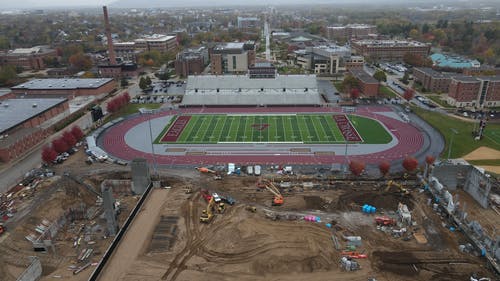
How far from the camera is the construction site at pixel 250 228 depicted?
26.6m

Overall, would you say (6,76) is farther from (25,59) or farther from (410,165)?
(410,165)

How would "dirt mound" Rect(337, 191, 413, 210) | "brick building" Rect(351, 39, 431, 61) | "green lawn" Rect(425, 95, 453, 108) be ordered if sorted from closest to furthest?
1. "dirt mound" Rect(337, 191, 413, 210)
2. "green lawn" Rect(425, 95, 453, 108)
3. "brick building" Rect(351, 39, 431, 61)

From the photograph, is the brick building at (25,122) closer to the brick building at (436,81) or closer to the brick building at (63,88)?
the brick building at (63,88)

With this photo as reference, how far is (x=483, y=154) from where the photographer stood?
47.2 m

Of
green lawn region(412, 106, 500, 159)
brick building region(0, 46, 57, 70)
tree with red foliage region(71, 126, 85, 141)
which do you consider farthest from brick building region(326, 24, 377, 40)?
tree with red foliage region(71, 126, 85, 141)

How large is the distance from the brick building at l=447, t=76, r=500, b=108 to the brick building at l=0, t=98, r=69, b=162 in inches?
2894

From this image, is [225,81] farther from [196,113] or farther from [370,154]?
[370,154]

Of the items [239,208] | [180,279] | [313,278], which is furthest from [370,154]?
[180,279]

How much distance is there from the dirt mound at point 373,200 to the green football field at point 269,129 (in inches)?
614

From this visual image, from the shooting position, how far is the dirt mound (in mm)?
35031

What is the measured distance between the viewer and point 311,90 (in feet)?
236

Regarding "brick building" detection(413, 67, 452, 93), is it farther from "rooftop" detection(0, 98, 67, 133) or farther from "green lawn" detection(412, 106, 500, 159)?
"rooftop" detection(0, 98, 67, 133)

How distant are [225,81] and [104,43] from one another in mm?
100175

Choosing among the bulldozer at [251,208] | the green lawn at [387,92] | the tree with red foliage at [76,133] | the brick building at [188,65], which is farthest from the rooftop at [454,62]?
the tree with red foliage at [76,133]
